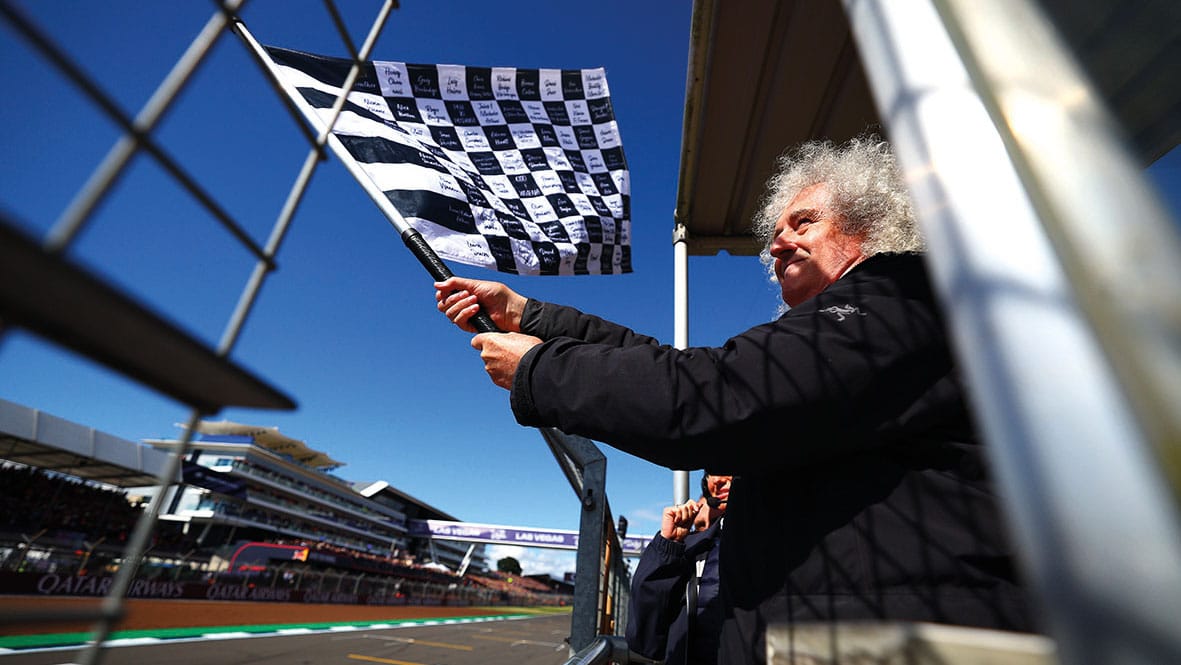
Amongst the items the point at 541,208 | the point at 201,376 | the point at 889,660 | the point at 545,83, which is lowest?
the point at 889,660

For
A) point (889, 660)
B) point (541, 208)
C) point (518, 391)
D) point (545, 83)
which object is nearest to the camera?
point (889, 660)

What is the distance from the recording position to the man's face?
1082mm

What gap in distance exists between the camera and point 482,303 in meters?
1.20

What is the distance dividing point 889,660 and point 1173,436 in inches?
7.9

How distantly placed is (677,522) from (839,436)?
1.14 metres

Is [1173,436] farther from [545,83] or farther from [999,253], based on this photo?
[545,83]

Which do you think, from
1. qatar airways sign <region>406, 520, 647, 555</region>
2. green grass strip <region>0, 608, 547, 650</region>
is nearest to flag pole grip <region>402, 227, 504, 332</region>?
green grass strip <region>0, 608, 547, 650</region>

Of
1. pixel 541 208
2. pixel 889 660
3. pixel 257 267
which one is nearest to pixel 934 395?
pixel 889 660

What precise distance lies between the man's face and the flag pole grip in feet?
2.18

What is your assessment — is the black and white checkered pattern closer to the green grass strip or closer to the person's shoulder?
the person's shoulder

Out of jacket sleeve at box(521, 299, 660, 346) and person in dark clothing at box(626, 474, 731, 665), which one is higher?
jacket sleeve at box(521, 299, 660, 346)

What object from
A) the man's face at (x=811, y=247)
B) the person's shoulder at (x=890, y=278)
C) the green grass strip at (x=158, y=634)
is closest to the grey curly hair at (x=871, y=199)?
the man's face at (x=811, y=247)

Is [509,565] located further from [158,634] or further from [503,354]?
[503,354]

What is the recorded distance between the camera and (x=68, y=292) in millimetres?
203
